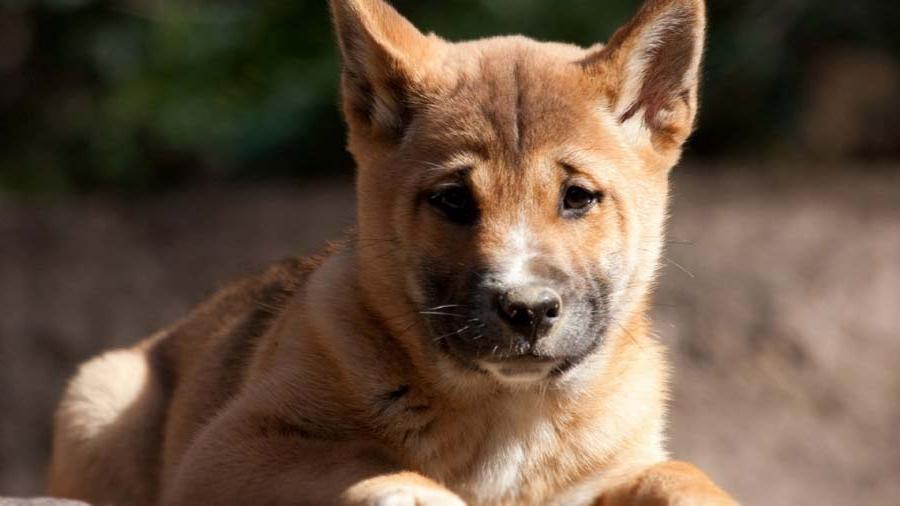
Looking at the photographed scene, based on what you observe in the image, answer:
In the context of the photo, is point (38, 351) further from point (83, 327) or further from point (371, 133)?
point (371, 133)

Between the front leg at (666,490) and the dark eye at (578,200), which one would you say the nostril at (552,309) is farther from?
the front leg at (666,490)

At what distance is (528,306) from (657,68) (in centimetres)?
147

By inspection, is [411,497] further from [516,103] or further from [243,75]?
[243,75]

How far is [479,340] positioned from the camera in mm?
4609

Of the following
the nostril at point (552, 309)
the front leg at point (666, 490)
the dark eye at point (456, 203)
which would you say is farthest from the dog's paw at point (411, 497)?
the dark eye at point (456, 203)

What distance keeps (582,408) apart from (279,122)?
282 inches

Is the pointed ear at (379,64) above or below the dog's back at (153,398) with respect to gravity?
above

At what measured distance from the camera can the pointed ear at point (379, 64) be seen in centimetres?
521

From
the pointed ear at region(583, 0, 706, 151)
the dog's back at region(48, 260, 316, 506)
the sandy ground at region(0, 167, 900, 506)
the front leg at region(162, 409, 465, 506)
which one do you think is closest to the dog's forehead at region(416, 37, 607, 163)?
the pointed ear at region(583, 0, 706, 151)

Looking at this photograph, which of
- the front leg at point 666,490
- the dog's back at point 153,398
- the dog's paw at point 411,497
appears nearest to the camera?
the dog's paw at point 411,497

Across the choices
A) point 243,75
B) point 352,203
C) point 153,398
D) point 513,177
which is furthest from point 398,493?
point 243,75

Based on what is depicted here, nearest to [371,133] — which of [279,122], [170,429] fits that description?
[170,429]

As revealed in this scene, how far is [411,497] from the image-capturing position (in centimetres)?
433

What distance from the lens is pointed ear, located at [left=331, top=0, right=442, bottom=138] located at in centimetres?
521
